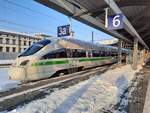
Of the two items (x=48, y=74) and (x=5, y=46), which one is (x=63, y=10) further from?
(x=5, y=46)

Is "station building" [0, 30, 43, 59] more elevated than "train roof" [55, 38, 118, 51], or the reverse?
"station building" [0, 30, 43, 59]

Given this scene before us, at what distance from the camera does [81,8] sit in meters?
10.8

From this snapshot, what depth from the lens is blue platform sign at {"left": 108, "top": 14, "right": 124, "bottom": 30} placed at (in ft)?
35.8

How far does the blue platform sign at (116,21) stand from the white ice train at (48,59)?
343 cm

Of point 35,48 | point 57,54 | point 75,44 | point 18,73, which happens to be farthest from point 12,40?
point 18,73

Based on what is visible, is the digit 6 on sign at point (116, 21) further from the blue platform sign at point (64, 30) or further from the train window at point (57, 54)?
the blue platform sign at point (64, 30)

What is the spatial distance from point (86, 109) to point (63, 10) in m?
5.74

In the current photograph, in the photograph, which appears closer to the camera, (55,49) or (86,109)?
(86,109)

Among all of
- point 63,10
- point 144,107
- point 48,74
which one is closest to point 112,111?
point 144,107

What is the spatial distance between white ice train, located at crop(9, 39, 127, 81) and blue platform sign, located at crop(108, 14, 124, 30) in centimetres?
343

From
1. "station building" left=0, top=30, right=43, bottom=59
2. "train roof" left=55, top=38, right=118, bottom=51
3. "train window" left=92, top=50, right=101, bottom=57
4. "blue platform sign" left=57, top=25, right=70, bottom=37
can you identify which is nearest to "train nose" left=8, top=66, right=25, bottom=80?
Result: "train roof" left=55, top=38, right=118, bottom=51

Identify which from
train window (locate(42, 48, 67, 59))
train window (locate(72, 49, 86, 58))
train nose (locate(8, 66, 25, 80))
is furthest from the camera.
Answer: train window (locate(72, 49, 86, 58))

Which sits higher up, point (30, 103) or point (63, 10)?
point (63, 10)

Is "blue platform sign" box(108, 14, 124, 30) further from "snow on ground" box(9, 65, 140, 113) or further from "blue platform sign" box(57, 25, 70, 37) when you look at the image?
"blue platform sign" box(57, 25, 70, 37)
